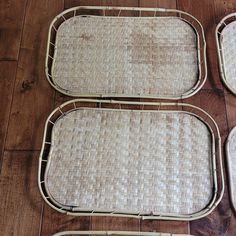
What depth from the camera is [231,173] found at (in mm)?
839

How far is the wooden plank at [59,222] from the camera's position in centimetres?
80

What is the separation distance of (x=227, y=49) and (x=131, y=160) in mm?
464

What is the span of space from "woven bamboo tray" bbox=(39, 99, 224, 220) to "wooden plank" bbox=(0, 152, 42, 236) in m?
0.03

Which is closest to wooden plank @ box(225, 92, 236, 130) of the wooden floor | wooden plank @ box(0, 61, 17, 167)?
the wooden floor

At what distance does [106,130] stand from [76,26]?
1.19 ft

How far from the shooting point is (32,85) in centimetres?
95

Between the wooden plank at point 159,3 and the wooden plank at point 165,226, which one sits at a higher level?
the wooden plank at point 159,3

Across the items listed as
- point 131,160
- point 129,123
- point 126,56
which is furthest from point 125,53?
point 131,160

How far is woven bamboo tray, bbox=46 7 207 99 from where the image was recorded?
0.93 metres

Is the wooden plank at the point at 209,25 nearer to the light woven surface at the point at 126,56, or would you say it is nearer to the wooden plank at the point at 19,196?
the light woven surface at the point at 126,56

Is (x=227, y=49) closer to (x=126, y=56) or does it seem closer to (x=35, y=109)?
(x=126, y=56)

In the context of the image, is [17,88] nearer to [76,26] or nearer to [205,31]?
[76,26]

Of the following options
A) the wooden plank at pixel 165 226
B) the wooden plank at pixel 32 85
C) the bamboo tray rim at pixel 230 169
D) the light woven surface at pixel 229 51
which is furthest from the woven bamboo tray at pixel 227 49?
the wooden plank at pixel 32 85

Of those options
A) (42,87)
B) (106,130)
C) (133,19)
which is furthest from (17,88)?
(133,19)
